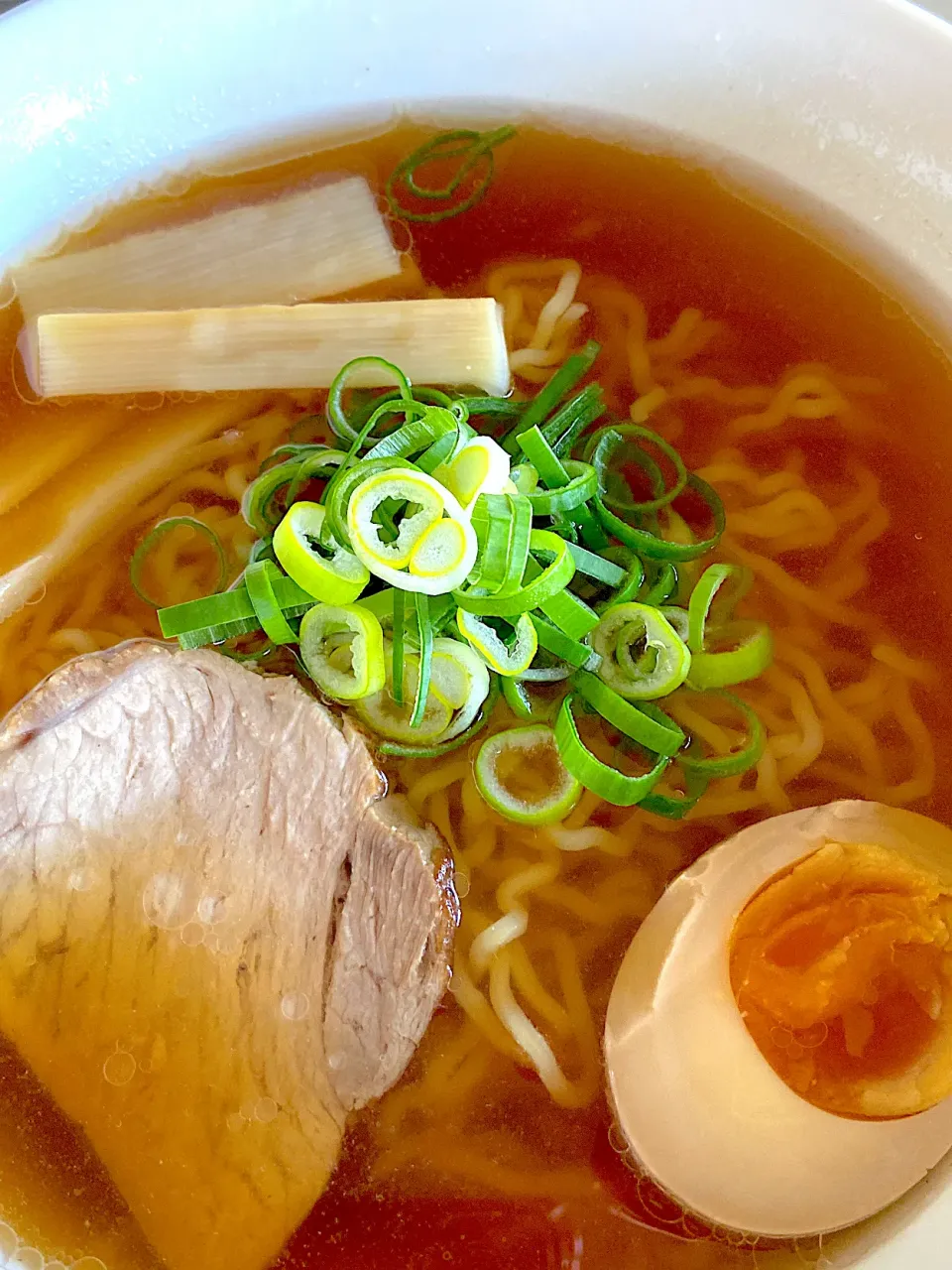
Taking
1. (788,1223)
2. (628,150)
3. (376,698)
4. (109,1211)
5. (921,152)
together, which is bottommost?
(109,1211)

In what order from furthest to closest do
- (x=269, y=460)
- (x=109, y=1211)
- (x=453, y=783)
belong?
(x=269, y=460), (x=453, y=783), (x=109, y=1211)

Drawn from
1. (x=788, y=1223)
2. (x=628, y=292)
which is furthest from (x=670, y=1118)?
(x=628, y=292)

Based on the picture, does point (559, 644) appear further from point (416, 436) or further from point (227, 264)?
point (227, 264)

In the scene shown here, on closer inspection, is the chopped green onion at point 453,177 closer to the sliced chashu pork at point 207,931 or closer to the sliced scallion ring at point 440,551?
the sliced scallion ring at point 440,551

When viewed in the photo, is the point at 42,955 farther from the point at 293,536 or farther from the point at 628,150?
the point at 628,150

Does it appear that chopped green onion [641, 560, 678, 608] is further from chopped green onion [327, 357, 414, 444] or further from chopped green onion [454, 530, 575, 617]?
chopped green onion [327, 357, 414, 444]

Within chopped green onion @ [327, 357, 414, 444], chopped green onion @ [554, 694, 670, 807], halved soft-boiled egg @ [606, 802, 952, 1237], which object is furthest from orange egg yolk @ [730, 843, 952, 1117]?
chopped green onion @ [327, 357, 414, 444]

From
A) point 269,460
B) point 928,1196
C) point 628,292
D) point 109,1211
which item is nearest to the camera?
point 928,1196

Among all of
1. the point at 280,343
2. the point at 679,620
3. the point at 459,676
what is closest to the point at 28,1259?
the point at 459,676
